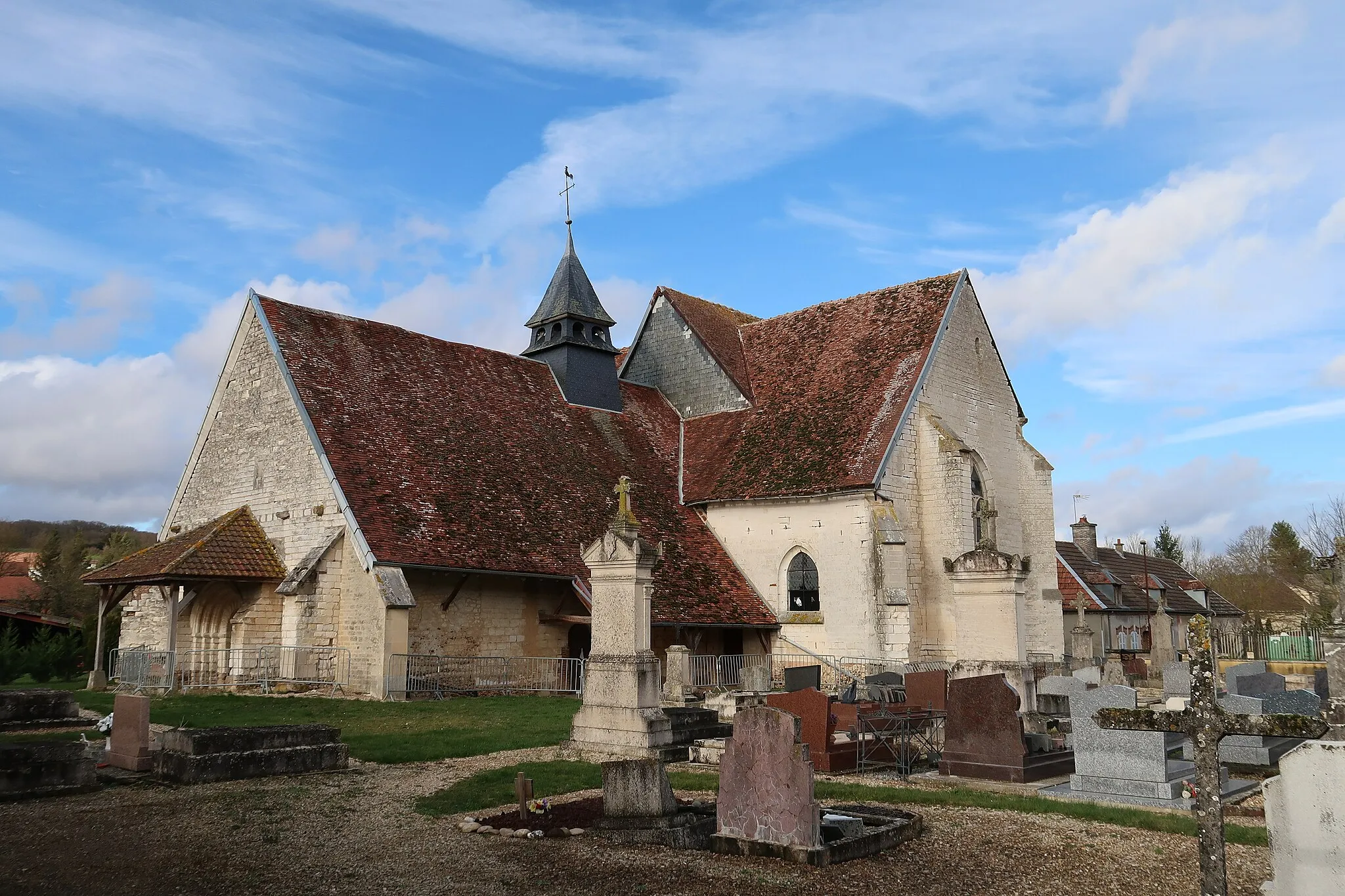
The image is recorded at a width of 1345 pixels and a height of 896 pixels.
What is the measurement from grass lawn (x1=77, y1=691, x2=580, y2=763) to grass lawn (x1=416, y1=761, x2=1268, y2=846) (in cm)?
189

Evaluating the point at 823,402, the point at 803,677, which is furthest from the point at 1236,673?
the point at 823,402

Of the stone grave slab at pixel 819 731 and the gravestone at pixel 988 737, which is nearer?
the gravestone at pixel 988 737

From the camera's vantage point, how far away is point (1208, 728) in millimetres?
5121

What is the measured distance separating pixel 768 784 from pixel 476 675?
45.0 feet

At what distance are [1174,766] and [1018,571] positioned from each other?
6.07 metres

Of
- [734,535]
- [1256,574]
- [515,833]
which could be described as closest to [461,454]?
[734,535]

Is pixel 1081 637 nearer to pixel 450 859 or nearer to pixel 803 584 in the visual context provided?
pixel 803 584

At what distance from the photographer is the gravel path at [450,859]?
21.0 ft

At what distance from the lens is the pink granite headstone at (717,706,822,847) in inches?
281

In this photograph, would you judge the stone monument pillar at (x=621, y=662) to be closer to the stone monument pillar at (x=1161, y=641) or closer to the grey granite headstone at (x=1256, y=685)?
the grey granite headstone at (x=1256, y=685)

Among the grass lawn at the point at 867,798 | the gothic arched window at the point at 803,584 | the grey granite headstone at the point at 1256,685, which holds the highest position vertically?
the gothic arched window at the point at 803,584

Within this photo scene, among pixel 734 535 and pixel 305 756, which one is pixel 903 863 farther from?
pixel 734 535

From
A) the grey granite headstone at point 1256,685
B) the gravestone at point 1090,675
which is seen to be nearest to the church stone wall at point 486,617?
the gravestone at point 1090,675

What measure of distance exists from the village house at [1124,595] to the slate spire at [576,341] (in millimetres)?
17914
